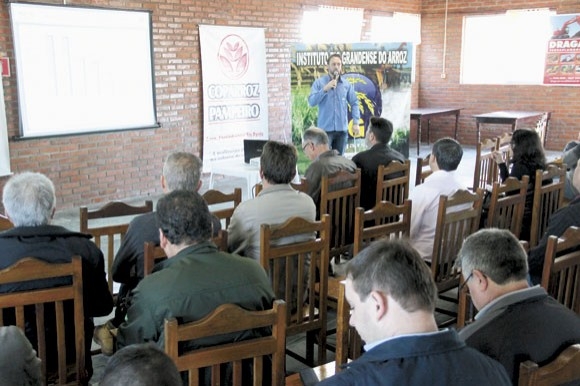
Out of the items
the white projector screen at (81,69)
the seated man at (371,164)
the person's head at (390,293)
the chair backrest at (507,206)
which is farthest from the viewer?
the white projector screen at (81,69)

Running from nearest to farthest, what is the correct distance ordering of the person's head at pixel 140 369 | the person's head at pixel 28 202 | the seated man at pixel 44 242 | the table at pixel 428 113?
the person's head at pixel 140 369
the seated man at pixel 44 242
the person's head at pixel 28 202
the table at pixel 428 113

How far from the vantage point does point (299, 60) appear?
777cm

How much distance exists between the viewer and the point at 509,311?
5.49 feet

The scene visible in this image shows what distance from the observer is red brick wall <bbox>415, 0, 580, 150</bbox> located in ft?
34.2

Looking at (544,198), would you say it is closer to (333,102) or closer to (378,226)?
(378,226)

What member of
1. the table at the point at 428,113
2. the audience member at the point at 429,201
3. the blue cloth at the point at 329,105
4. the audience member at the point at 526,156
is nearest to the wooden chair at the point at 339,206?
the audience member at the point at 429,201

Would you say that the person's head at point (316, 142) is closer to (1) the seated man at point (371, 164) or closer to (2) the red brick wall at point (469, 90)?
(1) the seated man at point (371, 164)

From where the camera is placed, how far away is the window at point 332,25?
9289 millimetres

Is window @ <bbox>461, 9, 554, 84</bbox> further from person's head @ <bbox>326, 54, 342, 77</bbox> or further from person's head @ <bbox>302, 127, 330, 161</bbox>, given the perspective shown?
person's head @ <bbox>302, 127, 330, 161</bbox>

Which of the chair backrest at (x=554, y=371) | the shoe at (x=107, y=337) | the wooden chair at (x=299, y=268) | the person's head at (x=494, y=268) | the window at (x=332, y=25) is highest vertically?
the window at (x=332, y=25)

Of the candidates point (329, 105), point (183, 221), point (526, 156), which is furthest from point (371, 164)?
point (329, 105)

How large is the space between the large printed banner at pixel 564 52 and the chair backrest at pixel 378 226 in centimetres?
851

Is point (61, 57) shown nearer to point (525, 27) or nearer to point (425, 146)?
point (425, 146)

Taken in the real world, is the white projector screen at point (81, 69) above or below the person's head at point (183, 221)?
above
